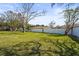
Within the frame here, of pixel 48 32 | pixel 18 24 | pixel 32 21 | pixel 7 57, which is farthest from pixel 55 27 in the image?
pixel 7 57

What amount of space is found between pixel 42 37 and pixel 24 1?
0.36m

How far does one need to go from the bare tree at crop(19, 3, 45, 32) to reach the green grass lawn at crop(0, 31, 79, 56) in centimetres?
14

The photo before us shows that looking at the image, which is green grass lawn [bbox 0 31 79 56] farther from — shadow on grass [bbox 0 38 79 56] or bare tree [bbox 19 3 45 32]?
bare tree [bbox 19 3 45 32]

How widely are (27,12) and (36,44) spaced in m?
0.30

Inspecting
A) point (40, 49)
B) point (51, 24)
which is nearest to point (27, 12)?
point (51, 24)

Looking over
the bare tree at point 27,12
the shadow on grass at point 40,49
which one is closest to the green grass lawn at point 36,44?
the shadow on grass at point 40,49

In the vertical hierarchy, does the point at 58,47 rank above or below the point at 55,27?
below

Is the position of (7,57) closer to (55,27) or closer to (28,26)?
(28,26)

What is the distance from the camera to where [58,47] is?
1844 mm

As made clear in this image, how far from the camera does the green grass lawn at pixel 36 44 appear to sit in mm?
1826

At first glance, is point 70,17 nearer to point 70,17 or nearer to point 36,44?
point 70,17

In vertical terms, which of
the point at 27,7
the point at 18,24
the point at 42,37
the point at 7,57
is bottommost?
the point at 7,57

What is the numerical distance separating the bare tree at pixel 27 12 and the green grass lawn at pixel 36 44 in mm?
135

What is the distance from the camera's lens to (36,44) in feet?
6.07
